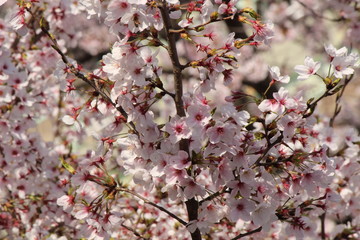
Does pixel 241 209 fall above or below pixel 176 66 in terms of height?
below

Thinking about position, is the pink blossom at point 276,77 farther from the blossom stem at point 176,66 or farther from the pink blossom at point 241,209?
the pink blossom at point 241,209

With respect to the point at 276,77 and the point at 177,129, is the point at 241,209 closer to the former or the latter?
the point at 177,129

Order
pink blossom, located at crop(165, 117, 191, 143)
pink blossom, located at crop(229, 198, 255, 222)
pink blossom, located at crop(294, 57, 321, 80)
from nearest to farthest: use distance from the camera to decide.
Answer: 1. pink blossom, located at crop(165, 117, 191, 143)
2. pink blossom, located at crop(229, 198, 255, 222)
3. pink blossom, located at crop(294, 57, 321, 80)

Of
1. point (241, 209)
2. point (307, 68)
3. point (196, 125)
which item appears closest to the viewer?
point (196, 125)

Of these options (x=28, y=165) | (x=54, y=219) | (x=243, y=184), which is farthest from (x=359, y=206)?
(x=28, y=165)

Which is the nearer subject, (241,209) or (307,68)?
(241,209)

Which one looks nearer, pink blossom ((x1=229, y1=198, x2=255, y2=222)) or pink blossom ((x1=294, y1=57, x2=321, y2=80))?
pink blossom ((x1=229, y1=198, x2=255, y2=222))

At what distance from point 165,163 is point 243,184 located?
0.40m

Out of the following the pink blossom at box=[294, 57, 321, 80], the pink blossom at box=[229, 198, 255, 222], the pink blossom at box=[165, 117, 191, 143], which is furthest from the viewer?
the pink blossom at box=[294, 57, 321, 80]

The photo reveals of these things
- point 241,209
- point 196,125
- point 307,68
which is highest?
point 196,125

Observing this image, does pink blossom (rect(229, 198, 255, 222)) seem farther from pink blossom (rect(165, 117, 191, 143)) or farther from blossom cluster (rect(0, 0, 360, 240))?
pink blossom (rect(165, 117, 191, 143))

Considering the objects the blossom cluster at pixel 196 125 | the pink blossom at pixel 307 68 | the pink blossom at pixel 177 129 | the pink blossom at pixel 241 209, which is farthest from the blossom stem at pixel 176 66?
the pink blossom at pixel 307 68

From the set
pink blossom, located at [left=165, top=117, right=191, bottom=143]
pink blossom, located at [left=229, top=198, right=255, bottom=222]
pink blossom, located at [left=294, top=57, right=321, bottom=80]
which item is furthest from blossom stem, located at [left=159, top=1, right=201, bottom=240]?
pink blossom, located at [left=294, top=57, right=321, bottom=80]

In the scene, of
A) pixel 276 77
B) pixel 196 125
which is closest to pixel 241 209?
pixel 196 125
